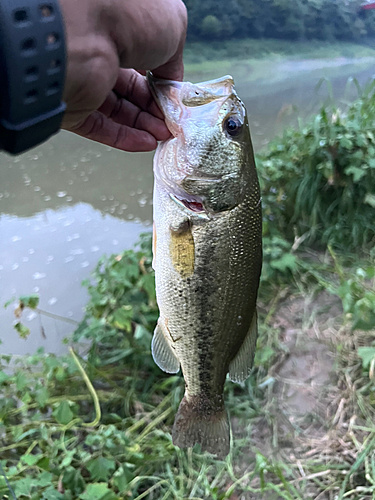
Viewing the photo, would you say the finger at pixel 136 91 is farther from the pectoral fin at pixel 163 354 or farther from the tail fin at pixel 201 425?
the tail fin at pixel 201 425

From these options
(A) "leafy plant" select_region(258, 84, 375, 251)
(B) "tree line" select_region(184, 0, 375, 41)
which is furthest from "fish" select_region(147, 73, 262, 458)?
(B) "tree line" select_region(184, 0, 375, 41)

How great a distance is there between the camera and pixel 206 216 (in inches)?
40.1

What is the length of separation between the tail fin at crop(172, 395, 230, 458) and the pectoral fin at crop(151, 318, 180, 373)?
0.11 metres

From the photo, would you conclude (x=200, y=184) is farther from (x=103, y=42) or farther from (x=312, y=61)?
(x=312, y=61)

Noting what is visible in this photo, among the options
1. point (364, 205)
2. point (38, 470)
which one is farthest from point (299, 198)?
point (38, 470)

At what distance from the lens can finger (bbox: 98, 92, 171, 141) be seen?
1178 millimetres

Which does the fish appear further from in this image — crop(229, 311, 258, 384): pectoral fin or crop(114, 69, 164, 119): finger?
crop(114, 69, 164, 119): finger

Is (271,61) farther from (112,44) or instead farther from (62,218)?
(112,44)

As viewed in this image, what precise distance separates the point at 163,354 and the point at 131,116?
81 centimetres

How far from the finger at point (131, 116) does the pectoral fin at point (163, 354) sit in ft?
2.10

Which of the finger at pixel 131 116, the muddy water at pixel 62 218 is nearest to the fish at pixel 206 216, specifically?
the finger at pixel 131 116

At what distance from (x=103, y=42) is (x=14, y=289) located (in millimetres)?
2126

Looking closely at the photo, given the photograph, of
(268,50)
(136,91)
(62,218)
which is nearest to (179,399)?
(136,91)

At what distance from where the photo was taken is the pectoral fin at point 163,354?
3.74 feet
